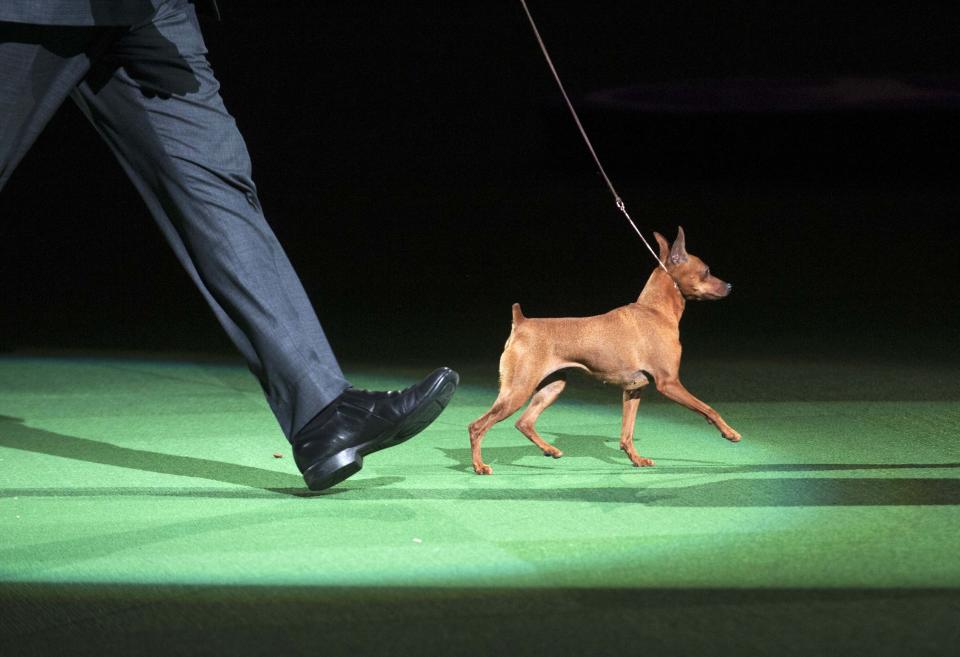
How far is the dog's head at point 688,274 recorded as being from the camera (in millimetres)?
5145

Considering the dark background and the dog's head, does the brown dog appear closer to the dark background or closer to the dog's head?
the dog's head

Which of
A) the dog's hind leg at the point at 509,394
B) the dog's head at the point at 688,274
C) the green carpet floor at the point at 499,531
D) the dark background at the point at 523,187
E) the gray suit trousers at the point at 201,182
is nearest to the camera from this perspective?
the green carpet floor at the point at 499,531

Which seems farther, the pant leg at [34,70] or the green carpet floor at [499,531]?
the pant leg at [34,70]

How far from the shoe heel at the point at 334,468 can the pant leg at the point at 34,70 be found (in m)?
0.97

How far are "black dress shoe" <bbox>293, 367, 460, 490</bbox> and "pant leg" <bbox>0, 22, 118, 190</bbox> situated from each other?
3.03 feet

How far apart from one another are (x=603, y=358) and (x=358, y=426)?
3.51ft

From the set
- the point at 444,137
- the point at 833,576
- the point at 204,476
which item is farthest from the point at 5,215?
the point at 833,576

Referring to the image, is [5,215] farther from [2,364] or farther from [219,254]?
[219,254]

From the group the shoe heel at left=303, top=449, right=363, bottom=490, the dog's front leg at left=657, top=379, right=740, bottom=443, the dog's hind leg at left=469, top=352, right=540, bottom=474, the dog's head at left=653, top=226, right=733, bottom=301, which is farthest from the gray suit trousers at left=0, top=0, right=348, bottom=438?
the dog's head at left=653, top=226, right=733, bottom=301

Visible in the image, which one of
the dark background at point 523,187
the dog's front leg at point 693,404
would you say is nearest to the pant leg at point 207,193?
the dog's front leg at point 693,404

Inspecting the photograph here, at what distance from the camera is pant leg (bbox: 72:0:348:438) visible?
396 centimetres

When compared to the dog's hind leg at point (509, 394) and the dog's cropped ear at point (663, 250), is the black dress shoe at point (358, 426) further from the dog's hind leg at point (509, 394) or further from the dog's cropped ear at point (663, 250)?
the dog's cropped ear at point (663, 250)

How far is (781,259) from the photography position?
32.4 ft

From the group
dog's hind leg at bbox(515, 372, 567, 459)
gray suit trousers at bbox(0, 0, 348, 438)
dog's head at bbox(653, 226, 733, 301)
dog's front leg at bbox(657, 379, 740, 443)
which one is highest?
gray suit trousers at bbox(0, 0, 348, 438)
